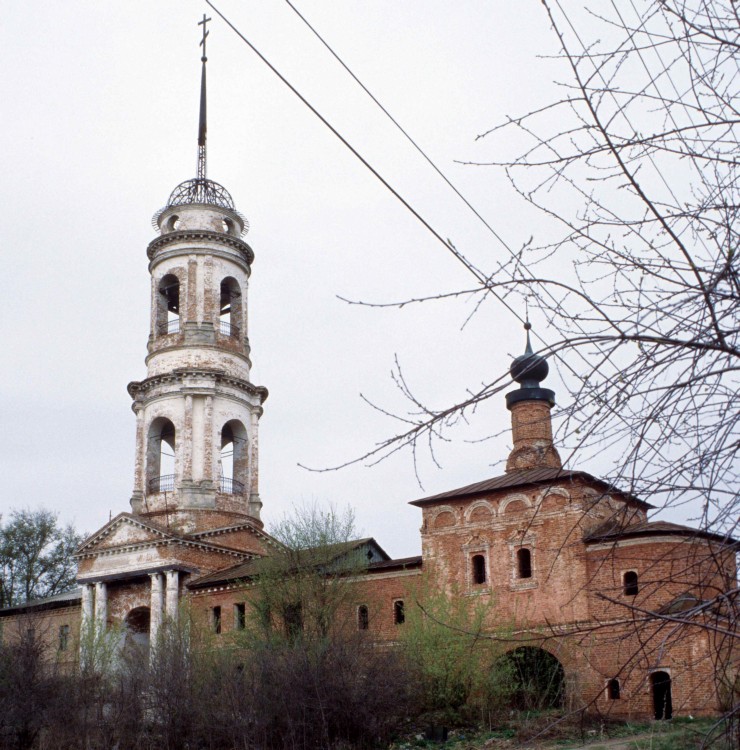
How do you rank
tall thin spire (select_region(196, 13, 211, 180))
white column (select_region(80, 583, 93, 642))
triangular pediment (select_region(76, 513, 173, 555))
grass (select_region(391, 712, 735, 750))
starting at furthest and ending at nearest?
tall thin spire (select_region(196, 13, 211, 180)) < white column (select_region(80, 583, 93, 642)) < triangular pediment (select_region(76, 513, 173, 555)) < grass (select_region(391, 712, 735, 750))

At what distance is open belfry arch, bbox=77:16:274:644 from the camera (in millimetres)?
30484

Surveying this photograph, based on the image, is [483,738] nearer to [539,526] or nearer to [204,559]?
[539,526]

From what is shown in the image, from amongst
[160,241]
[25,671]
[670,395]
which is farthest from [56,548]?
[670,395]

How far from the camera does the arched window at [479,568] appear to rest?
24594 mm

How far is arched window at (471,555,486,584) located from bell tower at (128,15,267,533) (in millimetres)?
9331

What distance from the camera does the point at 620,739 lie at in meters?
17.8

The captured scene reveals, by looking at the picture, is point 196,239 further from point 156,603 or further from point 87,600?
point 87,600

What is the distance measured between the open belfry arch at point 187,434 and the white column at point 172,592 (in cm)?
3

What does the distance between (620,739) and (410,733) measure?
4.60 meters

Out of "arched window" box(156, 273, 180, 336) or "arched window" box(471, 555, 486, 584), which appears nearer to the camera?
"arched window" box(471, 555, 486, 584)

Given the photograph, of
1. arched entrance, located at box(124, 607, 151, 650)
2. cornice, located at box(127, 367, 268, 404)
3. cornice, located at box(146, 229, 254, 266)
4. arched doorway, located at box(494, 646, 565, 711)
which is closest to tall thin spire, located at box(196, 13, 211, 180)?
cornice, located at box(146, 229, 254, 266)

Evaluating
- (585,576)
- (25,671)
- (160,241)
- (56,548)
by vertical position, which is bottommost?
(25,671)

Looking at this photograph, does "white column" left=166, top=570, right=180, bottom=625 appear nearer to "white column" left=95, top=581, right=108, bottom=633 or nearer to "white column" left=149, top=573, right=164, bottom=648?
"white column" left=149, top=573, right=164, bottom=648

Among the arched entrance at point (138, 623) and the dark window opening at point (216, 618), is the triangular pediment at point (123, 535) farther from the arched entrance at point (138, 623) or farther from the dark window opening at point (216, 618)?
the dark window opening at point (216, 618)
